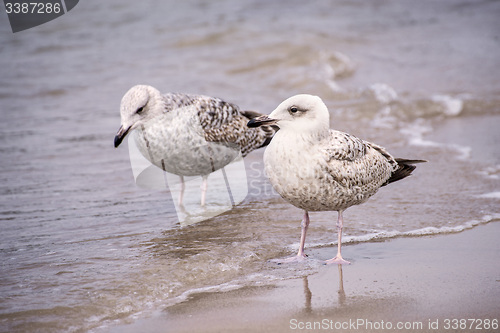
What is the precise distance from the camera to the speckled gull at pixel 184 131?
5.59 meters

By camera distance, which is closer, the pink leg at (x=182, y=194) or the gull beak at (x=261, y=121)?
the gull beak at (x=261, y=121)

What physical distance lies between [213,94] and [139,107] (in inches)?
192

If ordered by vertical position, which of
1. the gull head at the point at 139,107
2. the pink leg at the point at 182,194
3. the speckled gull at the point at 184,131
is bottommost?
the pink leg at the point at 182,194

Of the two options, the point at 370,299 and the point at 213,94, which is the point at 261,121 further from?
the point at 213,94

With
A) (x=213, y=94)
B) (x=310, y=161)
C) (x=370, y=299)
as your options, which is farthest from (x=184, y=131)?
(x=213, y=94)

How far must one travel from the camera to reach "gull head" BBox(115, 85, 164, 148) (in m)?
5.45

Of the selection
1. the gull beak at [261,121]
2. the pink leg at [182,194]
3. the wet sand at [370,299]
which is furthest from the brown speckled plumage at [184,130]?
the wet sand at [370,299]

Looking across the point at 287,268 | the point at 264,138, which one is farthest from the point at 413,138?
the point at 287,268

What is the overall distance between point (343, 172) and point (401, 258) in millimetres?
746

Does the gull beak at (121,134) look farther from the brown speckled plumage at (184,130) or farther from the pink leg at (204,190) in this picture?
the pink leg at (204,190)

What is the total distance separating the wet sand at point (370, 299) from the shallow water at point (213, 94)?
20 cm

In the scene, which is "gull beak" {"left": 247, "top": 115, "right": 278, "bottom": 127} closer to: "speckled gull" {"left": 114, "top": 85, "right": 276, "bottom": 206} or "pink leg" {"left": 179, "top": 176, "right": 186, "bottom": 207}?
"speckled gull" {"left": 114, "top": 85, "right": 276, "bottom": 206}

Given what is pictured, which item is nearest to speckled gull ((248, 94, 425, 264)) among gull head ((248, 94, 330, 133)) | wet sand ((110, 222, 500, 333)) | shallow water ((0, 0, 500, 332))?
gull head ((248, 94, 330, 133))

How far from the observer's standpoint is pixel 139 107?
5.51 m
